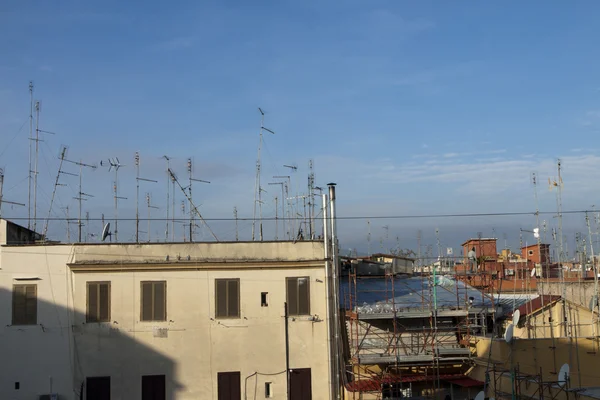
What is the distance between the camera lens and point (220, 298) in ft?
88.7

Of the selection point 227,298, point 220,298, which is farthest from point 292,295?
point 220,298

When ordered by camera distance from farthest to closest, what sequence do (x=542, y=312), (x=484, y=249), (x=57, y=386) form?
(x=484, y=249), (x=542, y=312), (x=57, y=386)

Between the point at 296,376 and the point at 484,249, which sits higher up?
the point at 484,249

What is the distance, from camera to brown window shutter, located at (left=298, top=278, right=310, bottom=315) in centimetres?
2716

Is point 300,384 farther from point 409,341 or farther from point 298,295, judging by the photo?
point 409,341

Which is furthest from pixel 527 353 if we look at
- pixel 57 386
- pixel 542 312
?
pixel 57 386

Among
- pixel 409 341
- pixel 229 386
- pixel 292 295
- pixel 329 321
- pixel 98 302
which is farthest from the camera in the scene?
pixel 409 341

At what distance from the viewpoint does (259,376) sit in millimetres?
26578

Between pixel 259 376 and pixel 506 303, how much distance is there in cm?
1394

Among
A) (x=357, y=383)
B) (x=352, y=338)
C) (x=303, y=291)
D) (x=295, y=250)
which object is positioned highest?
(x=295, y=250)

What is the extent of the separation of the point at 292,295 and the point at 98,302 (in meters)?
7.82

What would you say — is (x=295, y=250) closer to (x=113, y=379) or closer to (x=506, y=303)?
(x=113, y=379)

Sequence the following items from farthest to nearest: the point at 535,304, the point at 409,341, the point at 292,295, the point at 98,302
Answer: the point at 535,304 → the point at 409,341 → the point at 292,295 → the point at 98,302

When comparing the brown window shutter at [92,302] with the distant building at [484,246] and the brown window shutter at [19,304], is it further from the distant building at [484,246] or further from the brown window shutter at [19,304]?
the distant building at [484,246]
